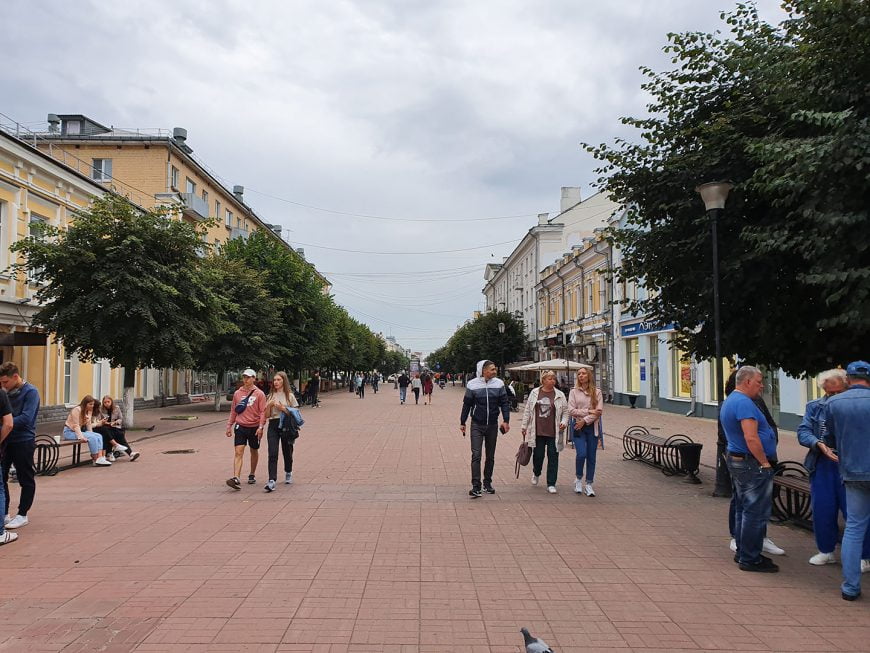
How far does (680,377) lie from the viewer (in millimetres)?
26281

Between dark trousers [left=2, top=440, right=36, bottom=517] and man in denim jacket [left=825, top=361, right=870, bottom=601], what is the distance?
758 cm

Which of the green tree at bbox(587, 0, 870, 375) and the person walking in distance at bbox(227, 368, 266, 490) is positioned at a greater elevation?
the green tree at bbox(587, 0, 870, 375)

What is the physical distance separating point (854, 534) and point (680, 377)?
2243 centimetres

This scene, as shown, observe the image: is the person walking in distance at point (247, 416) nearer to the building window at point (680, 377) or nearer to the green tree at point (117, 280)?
the green tree at point (117, 280)

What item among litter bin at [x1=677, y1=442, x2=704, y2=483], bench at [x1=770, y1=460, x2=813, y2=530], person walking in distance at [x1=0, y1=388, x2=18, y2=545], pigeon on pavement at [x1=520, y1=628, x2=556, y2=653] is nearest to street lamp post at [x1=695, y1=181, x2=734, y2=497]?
bench at [x1=770, y1=460, x2=813, y2=530]

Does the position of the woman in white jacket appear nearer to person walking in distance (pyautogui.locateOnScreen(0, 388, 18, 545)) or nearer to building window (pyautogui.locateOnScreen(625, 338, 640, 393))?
person walking in distance (pyautogui.locateOnScreen(0, 388, 18, 545))

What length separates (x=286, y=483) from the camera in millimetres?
9680

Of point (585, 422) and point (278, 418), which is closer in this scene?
point (585, 422)

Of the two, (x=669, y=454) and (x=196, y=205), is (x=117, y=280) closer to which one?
(x=669, y=454)

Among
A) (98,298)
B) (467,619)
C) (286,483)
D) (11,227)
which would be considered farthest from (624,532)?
(11,227)

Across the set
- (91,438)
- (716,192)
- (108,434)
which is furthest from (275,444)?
(716,192)

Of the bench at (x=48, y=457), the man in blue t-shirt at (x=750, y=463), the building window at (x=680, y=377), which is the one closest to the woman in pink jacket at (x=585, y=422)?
the man in blue t-shirt at (x=750, y=463)

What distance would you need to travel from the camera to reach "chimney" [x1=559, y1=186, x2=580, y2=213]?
186 feet

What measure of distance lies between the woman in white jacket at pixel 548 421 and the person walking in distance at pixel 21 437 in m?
5.99
